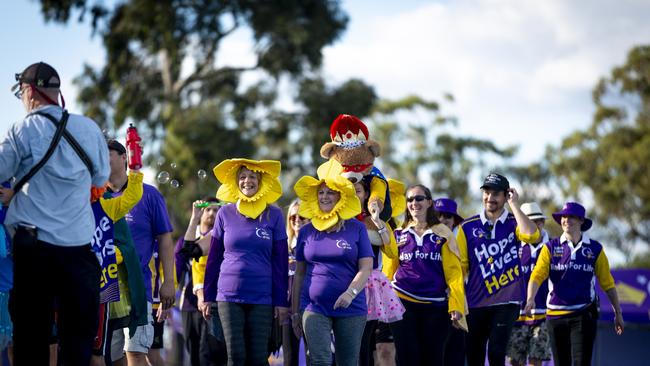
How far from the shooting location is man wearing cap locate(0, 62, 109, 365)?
516 cm

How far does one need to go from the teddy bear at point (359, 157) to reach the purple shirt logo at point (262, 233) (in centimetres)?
107

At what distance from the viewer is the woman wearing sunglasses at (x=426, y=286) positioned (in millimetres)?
8609

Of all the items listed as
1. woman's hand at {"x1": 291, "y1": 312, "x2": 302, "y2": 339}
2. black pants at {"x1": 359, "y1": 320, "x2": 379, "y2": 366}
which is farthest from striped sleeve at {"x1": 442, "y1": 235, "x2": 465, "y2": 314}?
woman's hand at {"x1": 291, "y1": 312, "x2": 302, "y2": 339}

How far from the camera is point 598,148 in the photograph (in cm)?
4103

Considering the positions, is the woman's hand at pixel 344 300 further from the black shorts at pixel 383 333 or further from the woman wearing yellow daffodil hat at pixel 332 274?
the black shorts at pixel 383 333


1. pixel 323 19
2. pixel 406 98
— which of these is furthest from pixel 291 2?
pixel 406 98

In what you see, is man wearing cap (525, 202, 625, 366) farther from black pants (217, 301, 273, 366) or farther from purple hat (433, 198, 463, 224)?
black pants (217, 301, 273, 366)

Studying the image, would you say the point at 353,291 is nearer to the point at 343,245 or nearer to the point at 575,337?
the point at 343,245

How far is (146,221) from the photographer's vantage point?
26.1 feet

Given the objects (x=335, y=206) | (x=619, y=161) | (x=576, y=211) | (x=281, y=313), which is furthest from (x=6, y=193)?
(x=619, y=161)

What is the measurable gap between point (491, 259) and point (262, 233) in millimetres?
2726

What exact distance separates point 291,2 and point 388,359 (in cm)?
2205

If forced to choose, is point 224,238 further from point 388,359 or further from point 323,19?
point 323,19

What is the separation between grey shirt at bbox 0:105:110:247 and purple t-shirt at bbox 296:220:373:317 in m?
2.40
